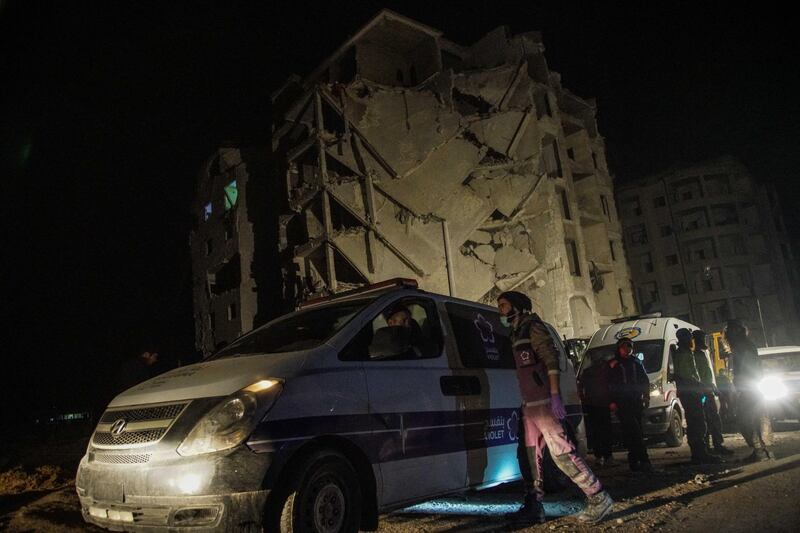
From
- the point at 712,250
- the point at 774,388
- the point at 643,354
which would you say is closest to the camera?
the point at 774,388

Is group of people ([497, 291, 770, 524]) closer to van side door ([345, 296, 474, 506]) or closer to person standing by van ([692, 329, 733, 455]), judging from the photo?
person standing by van ([692, 329, 733, 455])

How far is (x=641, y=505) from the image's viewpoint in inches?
191

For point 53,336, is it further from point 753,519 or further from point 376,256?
point 753,519

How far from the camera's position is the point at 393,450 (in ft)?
12.8

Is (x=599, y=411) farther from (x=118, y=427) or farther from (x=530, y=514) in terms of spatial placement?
(x=118, y=427)

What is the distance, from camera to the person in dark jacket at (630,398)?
7176 millimetres

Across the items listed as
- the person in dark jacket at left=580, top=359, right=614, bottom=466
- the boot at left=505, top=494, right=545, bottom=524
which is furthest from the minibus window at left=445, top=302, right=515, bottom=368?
the person in dark jacket at left=580, top=359, right=614, bottom=466

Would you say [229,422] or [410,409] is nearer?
[229,422]

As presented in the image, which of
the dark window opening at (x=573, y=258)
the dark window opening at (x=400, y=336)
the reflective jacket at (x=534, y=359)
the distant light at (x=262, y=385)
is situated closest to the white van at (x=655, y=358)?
the reflective jacket at (x=534, y=359)

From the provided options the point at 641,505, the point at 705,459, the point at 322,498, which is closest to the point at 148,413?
the point at 322,498

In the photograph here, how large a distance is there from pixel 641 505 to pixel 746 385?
4035 millimetres

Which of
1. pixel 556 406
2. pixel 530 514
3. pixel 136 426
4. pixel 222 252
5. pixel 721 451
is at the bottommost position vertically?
pixel 721 451

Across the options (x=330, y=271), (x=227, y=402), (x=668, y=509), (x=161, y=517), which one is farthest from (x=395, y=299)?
(x=330, y=271)

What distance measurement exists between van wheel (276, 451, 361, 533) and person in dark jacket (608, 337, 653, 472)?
5.03 metres
